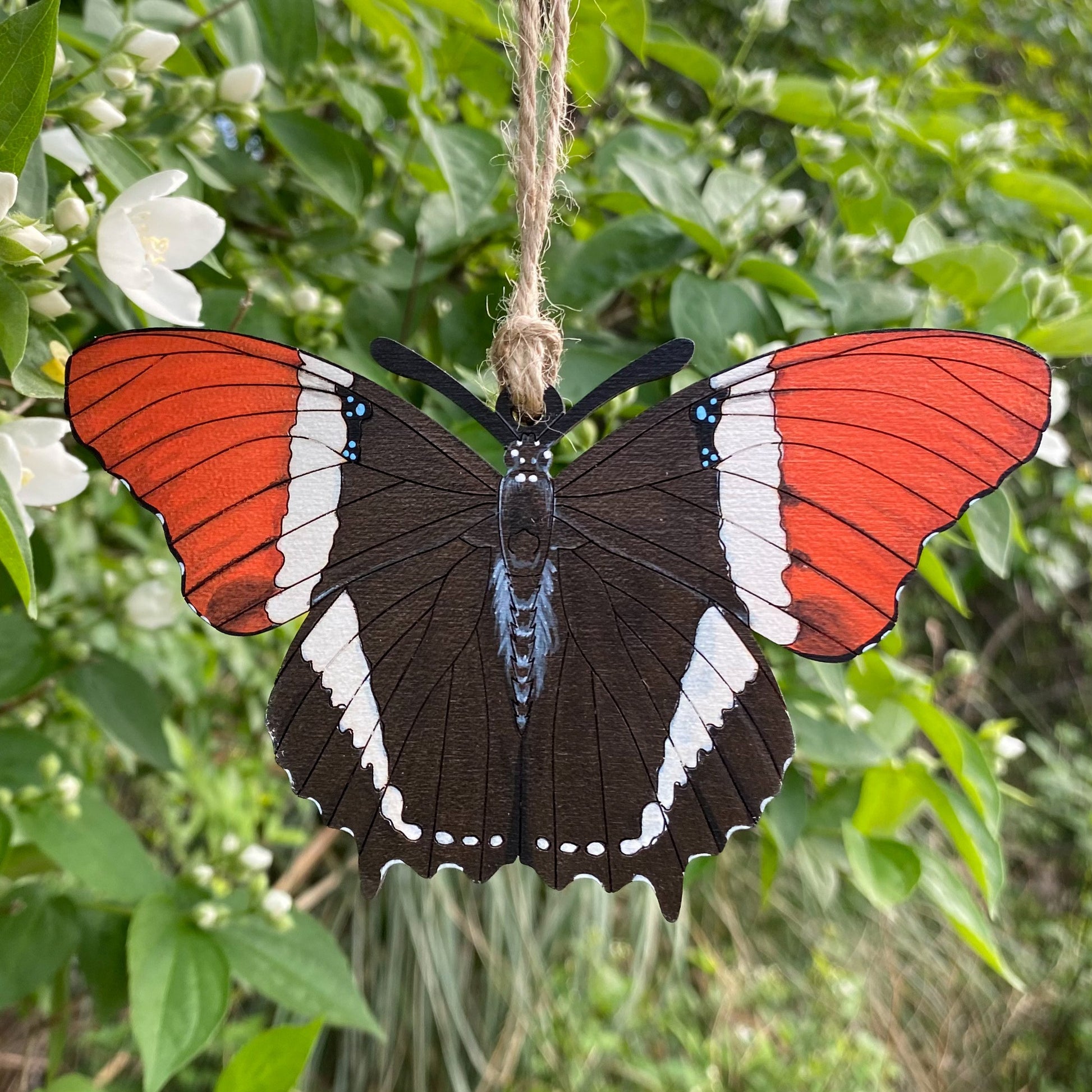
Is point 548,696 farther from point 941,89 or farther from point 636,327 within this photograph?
point 941,89

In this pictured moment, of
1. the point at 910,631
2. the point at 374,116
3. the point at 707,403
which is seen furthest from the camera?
the point at 910,631

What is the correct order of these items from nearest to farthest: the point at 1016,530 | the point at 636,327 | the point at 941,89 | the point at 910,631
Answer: the point at 1016,530 → the point at 636,327 → the point at 941,89 → the point at 910,631

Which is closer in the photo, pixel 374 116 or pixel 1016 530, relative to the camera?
pixel 374 116

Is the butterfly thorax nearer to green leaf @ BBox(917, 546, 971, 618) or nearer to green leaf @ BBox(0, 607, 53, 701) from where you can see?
green leaf @ BBox(917, 546, 971, 618)

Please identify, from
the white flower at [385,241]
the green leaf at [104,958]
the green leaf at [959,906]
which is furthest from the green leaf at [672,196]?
the green leaf at [104,958]

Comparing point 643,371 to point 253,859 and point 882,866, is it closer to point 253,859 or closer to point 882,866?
point 882,866

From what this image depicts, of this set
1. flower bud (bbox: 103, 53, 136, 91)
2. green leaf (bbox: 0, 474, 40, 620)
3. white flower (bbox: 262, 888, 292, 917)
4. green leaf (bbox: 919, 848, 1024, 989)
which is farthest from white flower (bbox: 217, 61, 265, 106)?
green leaf (bbox: 919, 848, 1024, 989)

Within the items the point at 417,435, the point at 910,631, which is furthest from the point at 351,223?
the point at 910,631
